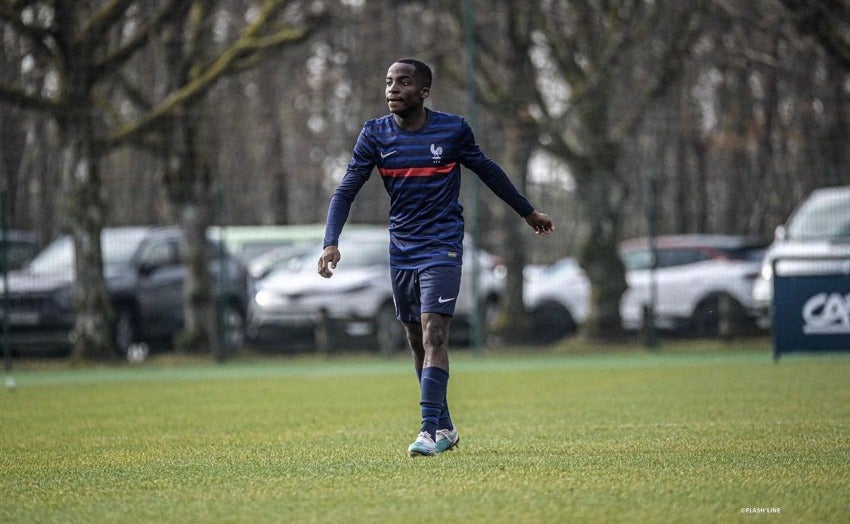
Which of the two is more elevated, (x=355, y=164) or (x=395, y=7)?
(x=395, y=7)

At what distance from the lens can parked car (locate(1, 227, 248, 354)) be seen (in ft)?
74.6

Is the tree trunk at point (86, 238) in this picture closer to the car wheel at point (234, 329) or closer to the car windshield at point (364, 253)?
the car wheel at point (234, 329)

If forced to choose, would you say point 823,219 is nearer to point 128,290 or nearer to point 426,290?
point 128,290

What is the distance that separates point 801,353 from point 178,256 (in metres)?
10.7

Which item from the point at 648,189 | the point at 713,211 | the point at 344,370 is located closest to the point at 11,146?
the point at 344,370

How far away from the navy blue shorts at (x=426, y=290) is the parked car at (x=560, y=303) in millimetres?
16604

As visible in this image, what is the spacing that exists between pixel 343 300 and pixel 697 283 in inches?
217

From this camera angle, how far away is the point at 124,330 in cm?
2389

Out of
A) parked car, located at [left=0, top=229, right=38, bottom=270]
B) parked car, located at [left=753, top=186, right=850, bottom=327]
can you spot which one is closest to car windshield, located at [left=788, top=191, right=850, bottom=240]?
parked car, located at [left=753, top=186, right=850, bottom=327]

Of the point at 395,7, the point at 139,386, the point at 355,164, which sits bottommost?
the point at 139,386

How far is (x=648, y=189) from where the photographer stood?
2341 cm

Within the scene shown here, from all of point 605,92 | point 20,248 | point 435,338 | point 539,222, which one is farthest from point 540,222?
point 605,92

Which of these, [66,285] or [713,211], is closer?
[66,285]

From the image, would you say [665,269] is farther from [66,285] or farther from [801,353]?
[66,285]
